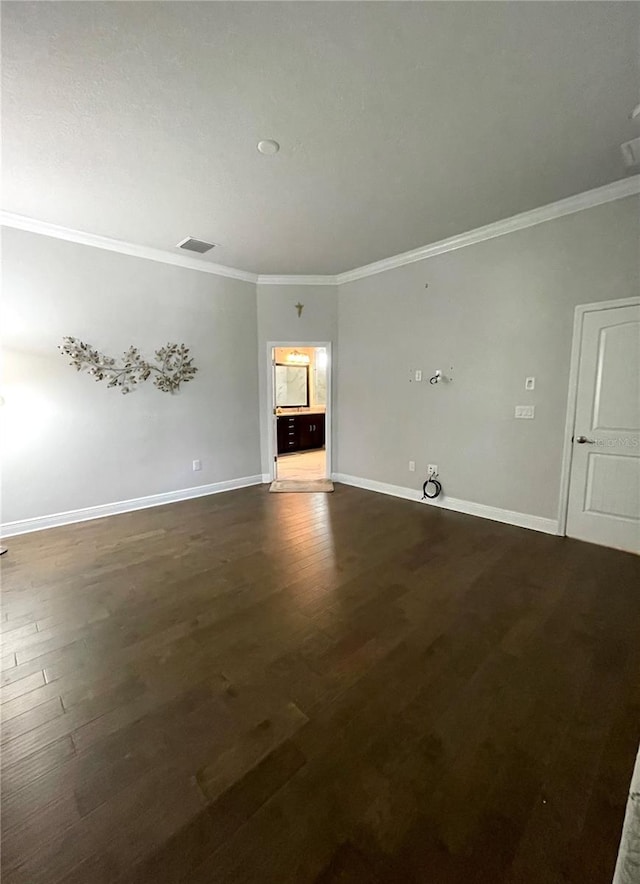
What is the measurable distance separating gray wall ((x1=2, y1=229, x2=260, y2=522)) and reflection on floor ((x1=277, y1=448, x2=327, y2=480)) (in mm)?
978

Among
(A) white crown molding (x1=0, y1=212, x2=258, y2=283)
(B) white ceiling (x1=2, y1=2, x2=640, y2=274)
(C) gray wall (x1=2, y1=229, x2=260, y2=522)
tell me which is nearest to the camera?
(B) white ceiling (x1=2, y1=2, x2=640, y2=274)

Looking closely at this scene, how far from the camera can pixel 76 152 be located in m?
2.40

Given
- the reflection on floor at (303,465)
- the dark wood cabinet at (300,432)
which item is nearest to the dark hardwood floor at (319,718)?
the reflection on floor at (303,465)

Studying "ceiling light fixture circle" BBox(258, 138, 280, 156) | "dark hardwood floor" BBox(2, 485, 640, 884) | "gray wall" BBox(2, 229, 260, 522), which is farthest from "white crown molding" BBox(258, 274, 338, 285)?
"dark hardwood floor" BBox(2, 485, 640, 884)

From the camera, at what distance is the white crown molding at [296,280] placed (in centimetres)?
493

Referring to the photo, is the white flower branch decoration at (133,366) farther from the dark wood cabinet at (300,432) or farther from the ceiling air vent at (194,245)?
the dark wood cabinet at (300,432)

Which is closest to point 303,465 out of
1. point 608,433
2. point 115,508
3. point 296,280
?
point 296,280

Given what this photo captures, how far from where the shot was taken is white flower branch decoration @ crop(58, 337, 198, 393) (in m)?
3.68

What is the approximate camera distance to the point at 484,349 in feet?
12.2

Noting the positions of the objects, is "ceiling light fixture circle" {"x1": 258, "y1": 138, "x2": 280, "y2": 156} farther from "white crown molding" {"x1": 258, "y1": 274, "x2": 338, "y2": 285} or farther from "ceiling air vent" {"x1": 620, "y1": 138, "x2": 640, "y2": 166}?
"white crown molding" {"x1": 258, "y1": 274, "x2": 338, "y2": 285}

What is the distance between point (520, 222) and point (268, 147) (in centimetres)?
244

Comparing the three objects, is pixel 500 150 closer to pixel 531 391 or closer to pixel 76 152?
pixel 531 391

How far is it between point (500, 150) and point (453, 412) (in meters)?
2.31

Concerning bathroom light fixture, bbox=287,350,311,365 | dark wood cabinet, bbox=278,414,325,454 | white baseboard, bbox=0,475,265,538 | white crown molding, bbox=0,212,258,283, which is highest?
white crown molding, bbox=0,212,258,283
